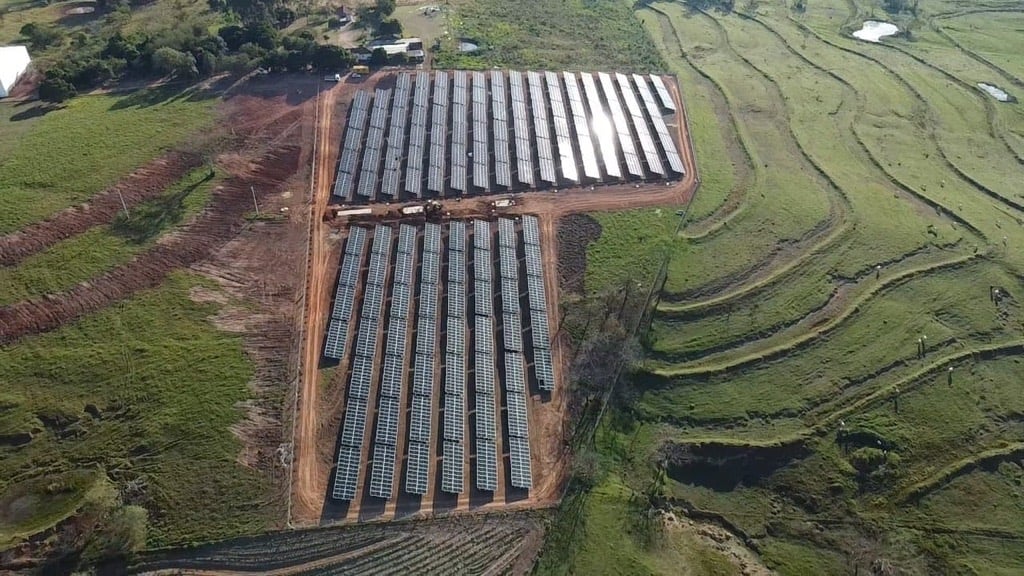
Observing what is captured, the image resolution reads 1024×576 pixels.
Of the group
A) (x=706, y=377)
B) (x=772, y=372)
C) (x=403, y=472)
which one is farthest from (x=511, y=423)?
(x=772, y=372)

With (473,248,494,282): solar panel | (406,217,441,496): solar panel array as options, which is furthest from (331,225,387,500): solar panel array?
(473,248,494,282): solar panel

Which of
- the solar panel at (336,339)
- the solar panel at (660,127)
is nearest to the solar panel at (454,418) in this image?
the solar panel at (336,339)

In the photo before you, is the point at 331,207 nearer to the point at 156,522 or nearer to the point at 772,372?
the point at 156,522

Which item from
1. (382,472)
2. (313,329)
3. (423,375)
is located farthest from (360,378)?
(382,472)

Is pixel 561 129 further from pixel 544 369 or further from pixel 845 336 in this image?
pixel 845 336

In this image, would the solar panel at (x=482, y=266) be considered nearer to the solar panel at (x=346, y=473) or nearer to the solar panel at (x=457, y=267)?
the solar panel at (x=457, y=267)

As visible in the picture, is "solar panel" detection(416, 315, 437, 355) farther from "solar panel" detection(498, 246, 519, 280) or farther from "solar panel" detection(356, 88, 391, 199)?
"solar panel" detection(356, 88, 391, 199)
